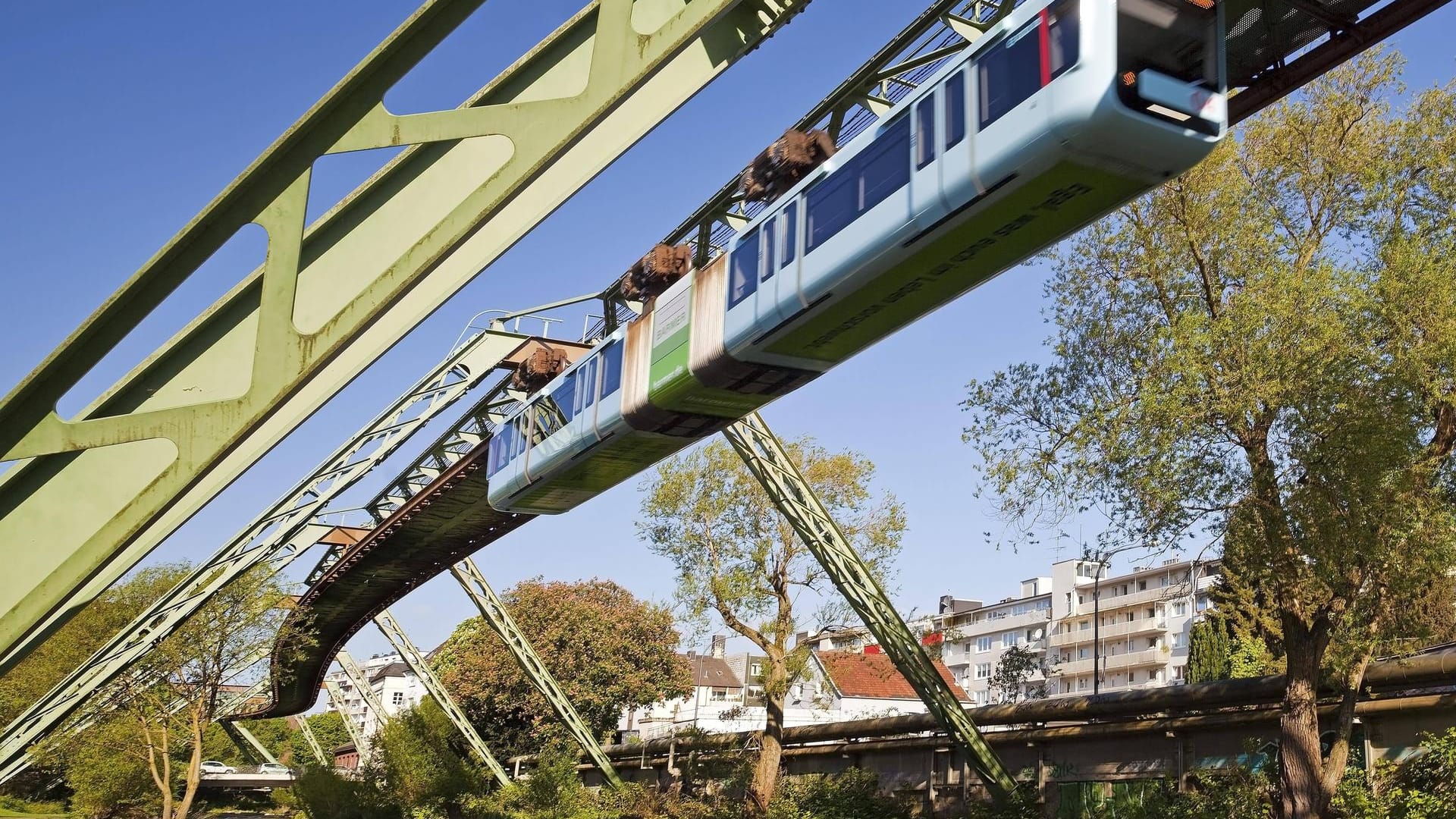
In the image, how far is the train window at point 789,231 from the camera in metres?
13.1

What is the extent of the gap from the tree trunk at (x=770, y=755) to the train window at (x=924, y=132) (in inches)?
923

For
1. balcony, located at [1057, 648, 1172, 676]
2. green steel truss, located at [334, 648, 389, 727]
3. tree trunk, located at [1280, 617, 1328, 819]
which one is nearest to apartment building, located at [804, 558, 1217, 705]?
balcony, located at [1057, 648, 1172, 676]

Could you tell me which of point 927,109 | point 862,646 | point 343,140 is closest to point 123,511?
point 343,140

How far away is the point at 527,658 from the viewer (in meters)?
43.2

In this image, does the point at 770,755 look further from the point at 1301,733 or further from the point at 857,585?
the point at 1301,733

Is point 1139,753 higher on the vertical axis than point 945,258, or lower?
lower

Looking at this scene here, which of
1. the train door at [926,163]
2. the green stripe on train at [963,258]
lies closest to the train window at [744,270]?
the green stripe on train at [963,258]

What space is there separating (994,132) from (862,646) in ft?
93.2

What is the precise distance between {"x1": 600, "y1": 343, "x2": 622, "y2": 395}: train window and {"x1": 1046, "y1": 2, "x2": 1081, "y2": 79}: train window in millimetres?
9303

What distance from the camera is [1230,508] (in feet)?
62.8

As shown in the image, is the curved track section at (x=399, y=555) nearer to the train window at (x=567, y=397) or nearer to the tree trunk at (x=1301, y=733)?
the train window at (x=567, y=397)

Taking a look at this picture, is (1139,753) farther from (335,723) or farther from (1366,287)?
(335,723)

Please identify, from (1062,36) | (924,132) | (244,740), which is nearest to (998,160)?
(1062,36)

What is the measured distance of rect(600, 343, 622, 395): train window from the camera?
1780cm
